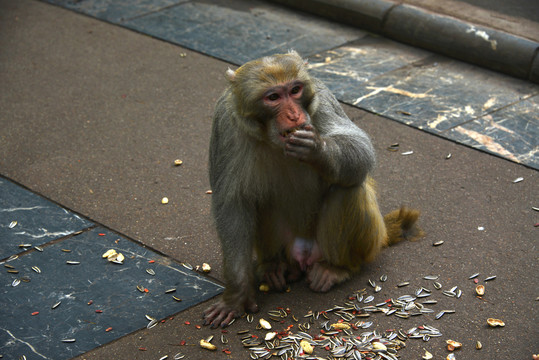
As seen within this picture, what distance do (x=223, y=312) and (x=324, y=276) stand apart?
27.2 inches

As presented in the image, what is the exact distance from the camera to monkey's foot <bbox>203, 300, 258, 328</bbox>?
4.43 meters

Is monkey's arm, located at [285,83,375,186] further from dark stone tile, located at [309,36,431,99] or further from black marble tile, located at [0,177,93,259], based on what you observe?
dark stone tile, located at [309,36,431,99]

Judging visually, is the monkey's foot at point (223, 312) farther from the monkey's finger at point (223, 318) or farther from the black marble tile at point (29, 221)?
the black marble tile at point (29, 221)

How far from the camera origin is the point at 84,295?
474cm

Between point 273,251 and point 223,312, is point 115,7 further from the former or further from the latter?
point 223,312

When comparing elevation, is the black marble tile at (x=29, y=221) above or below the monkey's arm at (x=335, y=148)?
below

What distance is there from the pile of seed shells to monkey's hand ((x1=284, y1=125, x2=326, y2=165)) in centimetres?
103

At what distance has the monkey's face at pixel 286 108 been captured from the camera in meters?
3.91

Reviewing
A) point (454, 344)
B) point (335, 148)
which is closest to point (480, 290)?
point (454, 344)

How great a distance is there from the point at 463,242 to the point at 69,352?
2.69 meters

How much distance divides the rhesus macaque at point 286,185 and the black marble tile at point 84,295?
0.42 m

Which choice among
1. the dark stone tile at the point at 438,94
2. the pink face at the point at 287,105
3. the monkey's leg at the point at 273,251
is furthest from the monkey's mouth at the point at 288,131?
the dark stone tile at the point at 438,94

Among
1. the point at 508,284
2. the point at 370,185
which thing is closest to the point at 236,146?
the point at 370,185

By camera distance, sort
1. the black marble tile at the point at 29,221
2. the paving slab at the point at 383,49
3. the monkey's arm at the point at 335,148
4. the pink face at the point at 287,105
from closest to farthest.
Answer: the pink face at the point at 287,105 → the monkey's arm at the point at 335,148 → the black marble tile at the point at 29,221 → the paving slab at the point at 383,49
